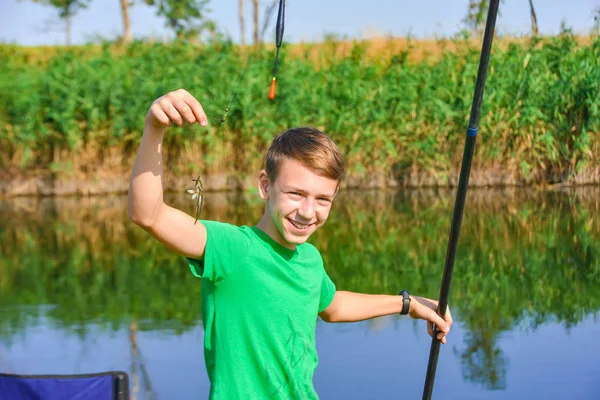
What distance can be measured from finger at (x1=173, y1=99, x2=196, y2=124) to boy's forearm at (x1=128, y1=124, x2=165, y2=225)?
0.29ft

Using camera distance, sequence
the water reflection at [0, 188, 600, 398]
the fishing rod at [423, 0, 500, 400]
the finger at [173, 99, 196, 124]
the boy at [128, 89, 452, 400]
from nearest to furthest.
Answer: the finger at [173, 99, 196, 124], the boy at [128, 89, 452, 400], the fishing rod at [423, 0, 500, 400], the water reflection at [0, 188, 600, 398]

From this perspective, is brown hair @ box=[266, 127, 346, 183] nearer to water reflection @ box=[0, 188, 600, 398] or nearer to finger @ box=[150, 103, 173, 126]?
finger @ box=[150, 103, 173, 126]

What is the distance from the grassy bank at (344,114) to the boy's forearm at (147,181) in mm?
10512

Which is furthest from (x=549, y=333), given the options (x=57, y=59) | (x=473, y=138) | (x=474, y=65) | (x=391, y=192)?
(x=57, y=59)

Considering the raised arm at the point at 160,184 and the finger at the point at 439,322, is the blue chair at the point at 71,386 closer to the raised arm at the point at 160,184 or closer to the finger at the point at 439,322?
the raised arm at the point at 160,184

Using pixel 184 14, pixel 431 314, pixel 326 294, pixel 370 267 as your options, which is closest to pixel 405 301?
pixel 431 314

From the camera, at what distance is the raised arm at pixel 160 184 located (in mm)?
1791

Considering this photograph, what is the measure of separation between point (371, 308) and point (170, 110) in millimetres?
999

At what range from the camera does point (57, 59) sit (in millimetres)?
13648

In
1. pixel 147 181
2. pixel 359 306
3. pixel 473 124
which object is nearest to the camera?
pixel 147 181

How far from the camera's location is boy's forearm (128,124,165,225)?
6.15 feet

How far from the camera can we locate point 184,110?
1778 millimetres

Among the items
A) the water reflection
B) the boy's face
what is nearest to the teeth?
the boy's face

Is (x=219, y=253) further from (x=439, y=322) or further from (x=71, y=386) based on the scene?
(x=439, y=322)
